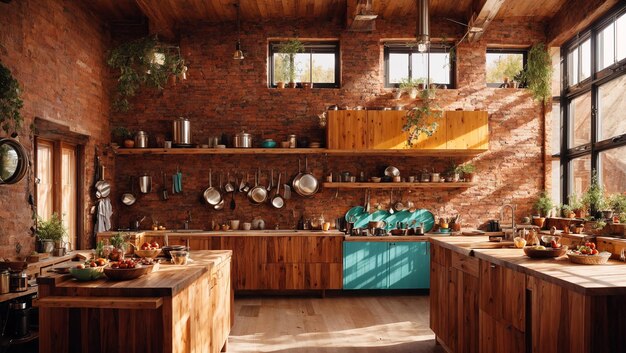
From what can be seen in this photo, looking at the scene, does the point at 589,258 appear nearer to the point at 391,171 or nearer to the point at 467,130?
the point at 467,130

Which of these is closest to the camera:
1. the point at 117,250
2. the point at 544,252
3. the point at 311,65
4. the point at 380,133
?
the point at 544,252

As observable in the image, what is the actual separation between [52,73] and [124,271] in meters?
4.05

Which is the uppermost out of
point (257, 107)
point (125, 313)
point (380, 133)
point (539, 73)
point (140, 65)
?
point (140, 65)

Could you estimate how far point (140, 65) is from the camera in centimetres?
769

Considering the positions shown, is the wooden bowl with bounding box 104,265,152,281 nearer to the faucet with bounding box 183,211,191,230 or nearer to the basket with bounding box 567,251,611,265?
the basket with bounding box 567,251,611,265

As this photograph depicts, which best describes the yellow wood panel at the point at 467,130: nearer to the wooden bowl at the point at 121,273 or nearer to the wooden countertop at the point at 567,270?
the wooden countertop at the point at 567,270

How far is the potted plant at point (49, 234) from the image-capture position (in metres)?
5.64

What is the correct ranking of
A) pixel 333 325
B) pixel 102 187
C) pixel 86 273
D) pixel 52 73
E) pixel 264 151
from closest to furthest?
pixel 86 273
pixel 333 325
pixel 52 73
pixel 102 187
pixel 264 151

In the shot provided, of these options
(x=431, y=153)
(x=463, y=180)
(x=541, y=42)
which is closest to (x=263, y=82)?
(x=431, y=153)

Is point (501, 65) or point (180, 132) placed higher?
point (501, 65)

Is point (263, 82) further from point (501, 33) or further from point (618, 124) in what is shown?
point (618, 124)

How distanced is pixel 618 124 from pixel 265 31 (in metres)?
5.26

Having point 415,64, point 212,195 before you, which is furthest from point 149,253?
point 415,64

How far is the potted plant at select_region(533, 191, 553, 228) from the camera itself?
24.9 feet
